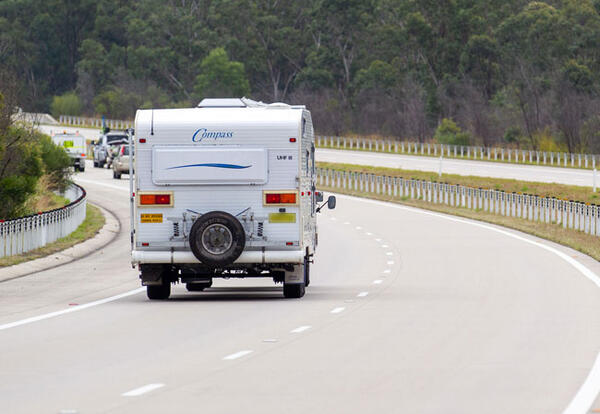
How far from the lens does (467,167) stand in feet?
249

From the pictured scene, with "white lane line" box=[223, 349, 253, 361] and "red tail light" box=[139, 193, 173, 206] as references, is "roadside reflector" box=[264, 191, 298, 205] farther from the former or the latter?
"white lane line" box=[223, 349, 253, 361]

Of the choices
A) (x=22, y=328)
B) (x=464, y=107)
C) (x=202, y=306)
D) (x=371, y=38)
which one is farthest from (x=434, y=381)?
(x=371, y=38)

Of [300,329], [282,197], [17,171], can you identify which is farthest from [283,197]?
[17,171]

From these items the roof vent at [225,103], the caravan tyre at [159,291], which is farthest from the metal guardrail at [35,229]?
the roof vent at [225,103]

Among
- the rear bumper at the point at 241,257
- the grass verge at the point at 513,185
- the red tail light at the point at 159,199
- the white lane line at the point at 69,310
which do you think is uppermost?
the red tail light at the point at 159,199

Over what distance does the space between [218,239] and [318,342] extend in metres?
5.07

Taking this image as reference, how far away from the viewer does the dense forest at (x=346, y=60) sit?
101750 mm

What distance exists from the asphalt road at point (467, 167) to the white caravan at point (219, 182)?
41269 millimetres

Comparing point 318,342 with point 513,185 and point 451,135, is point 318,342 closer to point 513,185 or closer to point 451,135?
point 513,185

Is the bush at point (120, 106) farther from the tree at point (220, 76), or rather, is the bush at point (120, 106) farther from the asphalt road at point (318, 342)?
the asphalt road at point (318, 342)

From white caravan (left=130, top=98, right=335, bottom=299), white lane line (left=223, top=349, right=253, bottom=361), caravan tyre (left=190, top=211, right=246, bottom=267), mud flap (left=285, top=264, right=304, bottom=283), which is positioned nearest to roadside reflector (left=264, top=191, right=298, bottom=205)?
white caravan (left=130, top=98, right=335, bottom=299)

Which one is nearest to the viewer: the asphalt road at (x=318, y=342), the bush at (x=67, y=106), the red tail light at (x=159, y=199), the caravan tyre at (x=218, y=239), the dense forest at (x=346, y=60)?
the asphalt road at (x=318, y=342)

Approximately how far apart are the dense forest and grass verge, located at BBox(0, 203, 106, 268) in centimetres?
4832

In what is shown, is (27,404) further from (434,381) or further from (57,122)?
(57,122)
